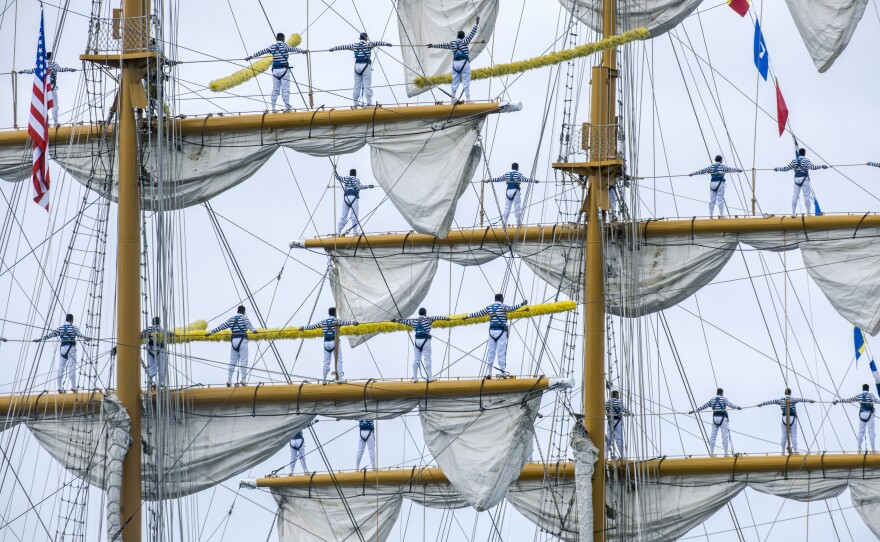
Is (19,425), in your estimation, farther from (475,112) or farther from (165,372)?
(475,112)

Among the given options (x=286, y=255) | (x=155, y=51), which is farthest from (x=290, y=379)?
(x=155, y=51)

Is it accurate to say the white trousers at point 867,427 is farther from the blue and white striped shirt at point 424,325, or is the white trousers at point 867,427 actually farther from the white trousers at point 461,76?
the white trousers at point 461,76

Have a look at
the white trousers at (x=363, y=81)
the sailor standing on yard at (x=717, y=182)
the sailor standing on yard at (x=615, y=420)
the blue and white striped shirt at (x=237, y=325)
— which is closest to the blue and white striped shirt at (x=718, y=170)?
the sailor standing on yard at (x=717, y=182)

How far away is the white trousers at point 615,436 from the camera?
173 feet

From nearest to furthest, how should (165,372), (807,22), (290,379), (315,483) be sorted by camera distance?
(165,372)
(290,379)
(807,22)
(315,483)

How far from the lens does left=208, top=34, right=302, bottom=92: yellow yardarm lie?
49.9m

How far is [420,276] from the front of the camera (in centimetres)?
5950

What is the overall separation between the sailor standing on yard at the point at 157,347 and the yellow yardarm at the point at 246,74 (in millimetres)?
5814

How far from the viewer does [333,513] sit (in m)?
58.1

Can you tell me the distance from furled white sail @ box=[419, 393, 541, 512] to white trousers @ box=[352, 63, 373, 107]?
639cm

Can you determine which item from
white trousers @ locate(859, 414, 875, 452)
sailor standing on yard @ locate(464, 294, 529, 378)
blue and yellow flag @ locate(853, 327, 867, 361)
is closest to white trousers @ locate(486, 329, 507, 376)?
sailor standing on yard @ locate(464, 294, 529, 378)

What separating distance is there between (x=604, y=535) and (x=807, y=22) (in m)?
11.7

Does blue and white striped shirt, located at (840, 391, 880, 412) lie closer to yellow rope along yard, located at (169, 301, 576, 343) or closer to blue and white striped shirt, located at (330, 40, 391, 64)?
yellow rope along yard, located at (169, 301, 576, 343)

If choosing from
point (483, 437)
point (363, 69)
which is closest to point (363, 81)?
point (363, 69)
